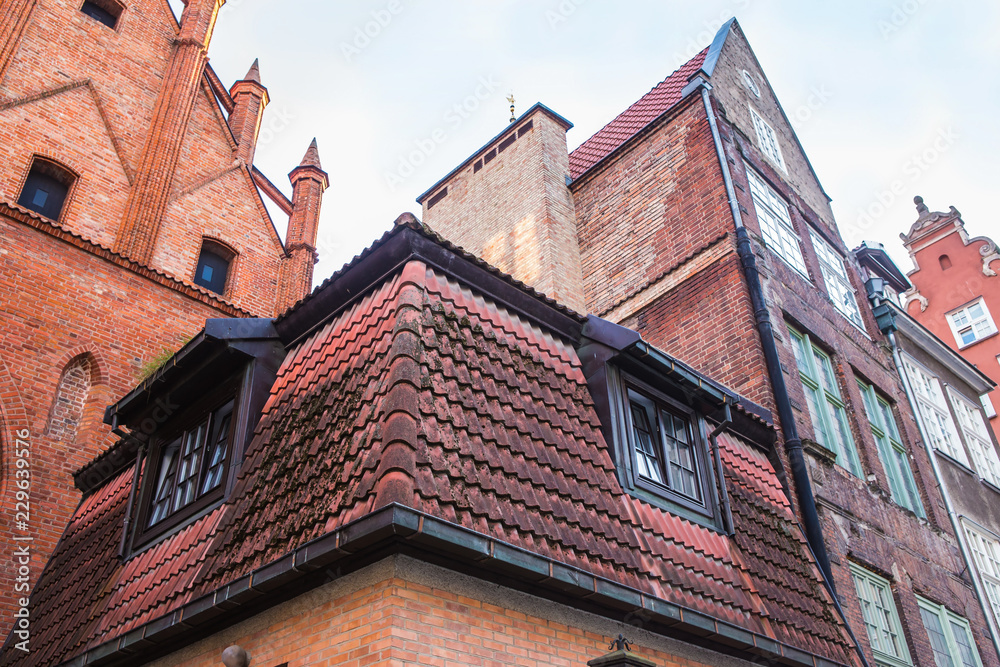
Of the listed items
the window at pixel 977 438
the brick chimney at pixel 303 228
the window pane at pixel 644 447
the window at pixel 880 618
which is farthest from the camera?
the window at pixel 977 438

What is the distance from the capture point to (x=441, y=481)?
209 inches

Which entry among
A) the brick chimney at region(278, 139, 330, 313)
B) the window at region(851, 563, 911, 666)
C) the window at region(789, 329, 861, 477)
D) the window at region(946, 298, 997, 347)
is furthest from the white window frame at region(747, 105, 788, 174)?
the window at region(946, 298, 997, 347)

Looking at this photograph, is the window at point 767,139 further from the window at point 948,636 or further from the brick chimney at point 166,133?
the brick chimney at point 166,133

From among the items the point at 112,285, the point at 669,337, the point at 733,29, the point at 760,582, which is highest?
the point at 733,29

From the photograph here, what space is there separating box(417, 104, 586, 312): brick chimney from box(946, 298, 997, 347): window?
23.3 metres

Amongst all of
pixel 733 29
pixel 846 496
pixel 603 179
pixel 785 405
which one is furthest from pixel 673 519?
pixel 733 29

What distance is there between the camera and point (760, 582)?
7.88 meters

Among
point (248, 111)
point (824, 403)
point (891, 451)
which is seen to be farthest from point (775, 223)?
point (248, 111)

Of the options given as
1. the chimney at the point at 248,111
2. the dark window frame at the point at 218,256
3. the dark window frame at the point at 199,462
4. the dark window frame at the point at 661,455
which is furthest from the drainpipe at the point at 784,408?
the chimney at the point at 248,111

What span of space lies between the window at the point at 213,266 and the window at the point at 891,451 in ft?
41.5

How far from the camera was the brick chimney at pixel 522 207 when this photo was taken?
15234mm

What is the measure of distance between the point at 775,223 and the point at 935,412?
6.58m

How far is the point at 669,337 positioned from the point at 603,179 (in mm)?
4921

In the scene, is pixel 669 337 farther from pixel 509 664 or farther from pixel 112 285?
pixel 112 285
